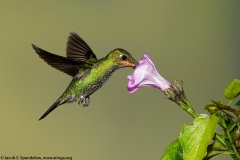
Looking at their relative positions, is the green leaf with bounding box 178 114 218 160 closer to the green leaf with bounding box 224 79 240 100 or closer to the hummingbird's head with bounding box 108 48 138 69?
the green leaf with bounding box 224 79 240 100

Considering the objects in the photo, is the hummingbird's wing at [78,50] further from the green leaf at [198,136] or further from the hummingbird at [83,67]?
the green leaf at [198,136]

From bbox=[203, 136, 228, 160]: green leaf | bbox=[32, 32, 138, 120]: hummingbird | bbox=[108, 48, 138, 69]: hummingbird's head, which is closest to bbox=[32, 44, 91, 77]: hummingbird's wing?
bbox=[32, 32, 138, 120]: hummingbird

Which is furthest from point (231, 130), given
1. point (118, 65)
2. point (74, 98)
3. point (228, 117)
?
point (74, 98)

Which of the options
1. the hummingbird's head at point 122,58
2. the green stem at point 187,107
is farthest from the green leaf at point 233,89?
the hummingbird's head at point 122,58

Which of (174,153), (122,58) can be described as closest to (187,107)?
(174,153)

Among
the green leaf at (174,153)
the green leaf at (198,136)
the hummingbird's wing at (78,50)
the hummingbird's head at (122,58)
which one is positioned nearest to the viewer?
the green leaf at (198,136)

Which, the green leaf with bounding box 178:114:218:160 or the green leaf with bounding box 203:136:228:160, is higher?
the green leaf with bounding box 178:114:218:160
